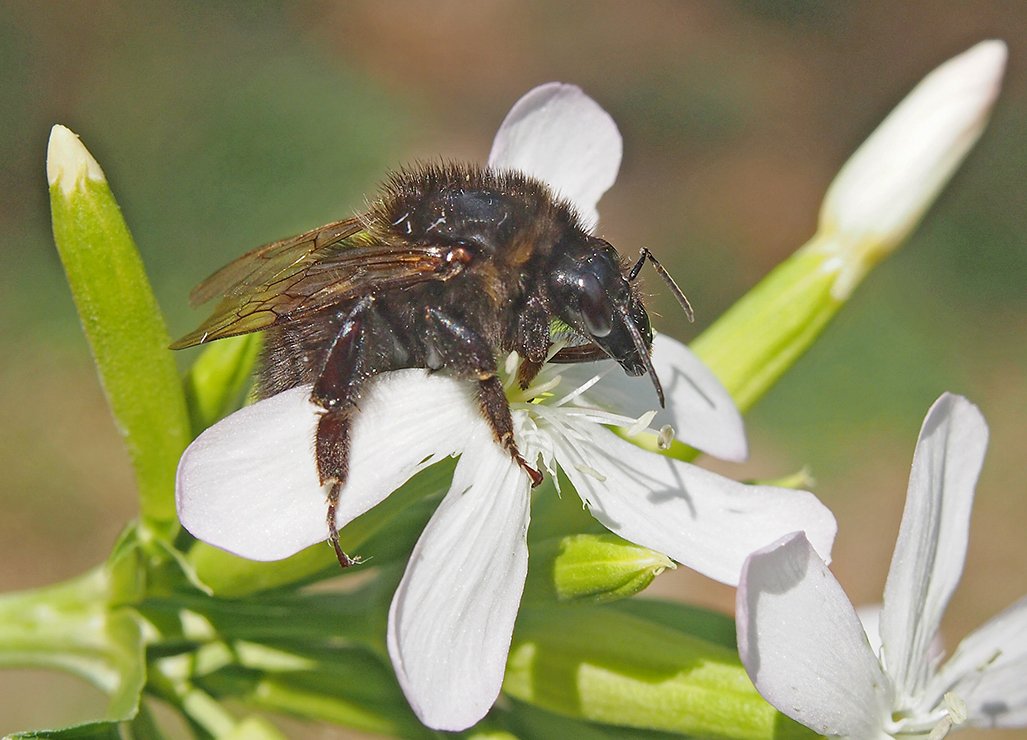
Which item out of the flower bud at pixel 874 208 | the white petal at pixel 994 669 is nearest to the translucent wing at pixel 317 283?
the flower bud at pixel 874 208

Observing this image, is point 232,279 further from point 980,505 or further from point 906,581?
point 980,505

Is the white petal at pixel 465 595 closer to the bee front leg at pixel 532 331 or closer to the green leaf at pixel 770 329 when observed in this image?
the bee front leg at pixel 532 331

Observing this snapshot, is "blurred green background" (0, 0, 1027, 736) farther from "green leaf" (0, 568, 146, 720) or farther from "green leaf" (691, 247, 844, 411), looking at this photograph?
"green leaf" (0, 568, 146, 720)

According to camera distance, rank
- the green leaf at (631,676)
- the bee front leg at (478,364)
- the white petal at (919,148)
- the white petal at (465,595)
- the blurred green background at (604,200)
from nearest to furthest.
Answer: the white petal at (465,595), the bee front leg at (478,364), the green leaf at (631,676), the white petal at (919,148), the blurred green background at (604,200)

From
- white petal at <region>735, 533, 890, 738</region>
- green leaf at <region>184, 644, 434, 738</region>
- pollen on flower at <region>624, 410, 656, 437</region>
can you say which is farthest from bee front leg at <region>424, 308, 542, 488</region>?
green leaf at <region>184, 644, 434, 738</region>

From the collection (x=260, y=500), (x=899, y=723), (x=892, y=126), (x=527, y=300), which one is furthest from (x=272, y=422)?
(x=892, y=126)
